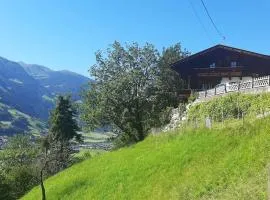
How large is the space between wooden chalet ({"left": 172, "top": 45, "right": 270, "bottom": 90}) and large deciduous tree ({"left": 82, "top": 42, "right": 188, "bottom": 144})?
12.3 ft

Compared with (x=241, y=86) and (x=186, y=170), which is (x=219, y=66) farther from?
(x=186, y=170)

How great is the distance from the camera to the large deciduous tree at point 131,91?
221ft

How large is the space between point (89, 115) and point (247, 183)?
5102 cm

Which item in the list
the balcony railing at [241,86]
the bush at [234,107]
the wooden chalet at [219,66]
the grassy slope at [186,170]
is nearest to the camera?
the grassy slope at [186,170]

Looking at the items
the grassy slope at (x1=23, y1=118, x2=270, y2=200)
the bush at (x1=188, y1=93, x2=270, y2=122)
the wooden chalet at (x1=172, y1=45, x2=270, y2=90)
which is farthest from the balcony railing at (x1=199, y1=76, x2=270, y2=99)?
the wooden chalet at (x1=172, y1=45, x2=270, y2=90)

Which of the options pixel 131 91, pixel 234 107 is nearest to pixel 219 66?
pixel 131 91

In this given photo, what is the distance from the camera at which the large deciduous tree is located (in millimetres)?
67312

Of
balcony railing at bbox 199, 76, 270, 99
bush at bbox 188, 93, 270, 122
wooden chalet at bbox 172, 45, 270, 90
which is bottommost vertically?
bush at bbox 188, 93, 270, 122

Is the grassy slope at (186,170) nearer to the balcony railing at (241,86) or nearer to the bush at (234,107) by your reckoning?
the bush at (234,107)

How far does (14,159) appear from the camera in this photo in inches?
4109

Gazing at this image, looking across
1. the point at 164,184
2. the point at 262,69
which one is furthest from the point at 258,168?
the point at 262,69

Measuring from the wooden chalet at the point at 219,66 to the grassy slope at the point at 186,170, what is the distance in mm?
25468

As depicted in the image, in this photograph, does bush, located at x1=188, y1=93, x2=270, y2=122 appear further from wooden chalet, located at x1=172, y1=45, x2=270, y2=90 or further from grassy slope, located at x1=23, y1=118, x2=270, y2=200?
wooden chalet, located at x1=172, y1=45, x2=270, y2=90

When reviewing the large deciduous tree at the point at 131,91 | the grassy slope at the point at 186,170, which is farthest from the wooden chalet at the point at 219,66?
the grassy slope at the point at 186,170
